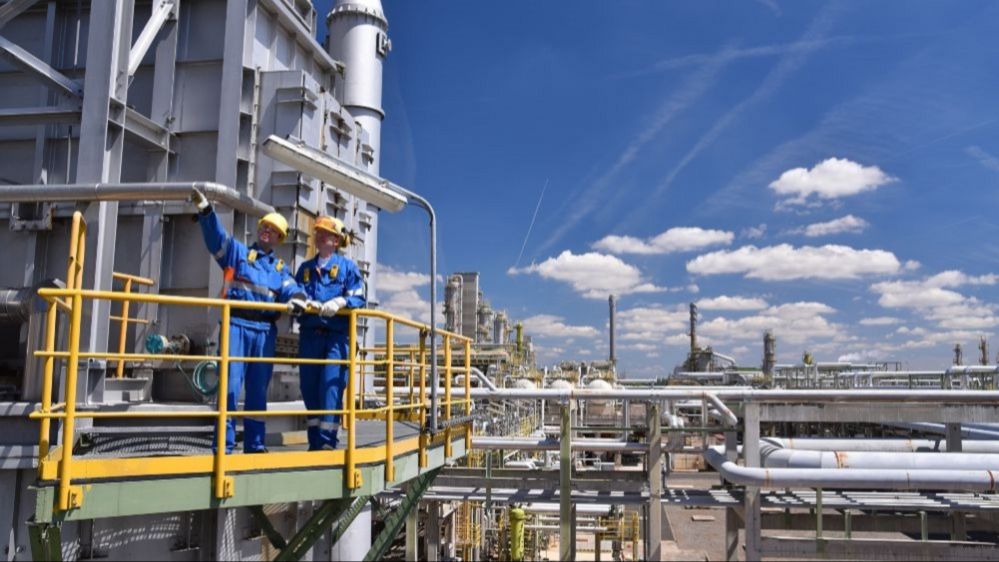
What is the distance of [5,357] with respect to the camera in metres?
7.29

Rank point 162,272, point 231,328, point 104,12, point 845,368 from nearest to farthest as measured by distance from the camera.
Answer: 1. point 231,328
2. point 104,12
3. point 162,272
4. point 845,368

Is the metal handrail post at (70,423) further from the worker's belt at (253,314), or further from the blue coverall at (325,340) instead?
the blue coverall at (325,340)

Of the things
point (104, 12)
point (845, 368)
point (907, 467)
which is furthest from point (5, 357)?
point (845, 368)

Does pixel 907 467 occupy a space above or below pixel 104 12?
below

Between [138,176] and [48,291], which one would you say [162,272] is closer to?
[138,176]

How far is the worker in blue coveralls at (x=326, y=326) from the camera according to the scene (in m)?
4.79

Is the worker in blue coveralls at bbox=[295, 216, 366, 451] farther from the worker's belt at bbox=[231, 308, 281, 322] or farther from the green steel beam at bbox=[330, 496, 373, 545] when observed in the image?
the green steel beam at bbox=[330, 496, 373, 545]

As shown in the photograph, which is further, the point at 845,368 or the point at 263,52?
the point at 845,368

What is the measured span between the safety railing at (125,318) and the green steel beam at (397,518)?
2.93m

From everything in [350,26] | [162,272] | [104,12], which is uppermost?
[350,26]

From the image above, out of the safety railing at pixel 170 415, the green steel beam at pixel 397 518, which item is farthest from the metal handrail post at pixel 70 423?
the green steel beam at pixel 397 518

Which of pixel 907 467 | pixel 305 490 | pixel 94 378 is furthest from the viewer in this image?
pixel 907 467

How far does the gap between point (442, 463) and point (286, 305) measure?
2.13 metres

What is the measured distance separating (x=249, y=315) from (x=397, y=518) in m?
2.07
